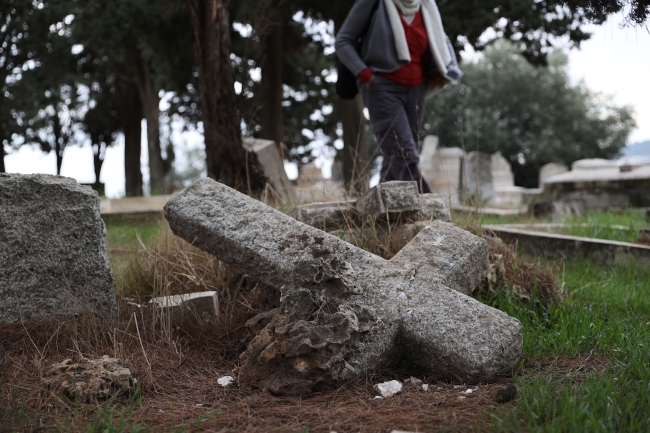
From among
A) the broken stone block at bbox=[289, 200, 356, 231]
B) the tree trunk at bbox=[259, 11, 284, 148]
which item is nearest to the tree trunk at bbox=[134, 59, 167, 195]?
the tree trunk at bbox=[259, 11, 284, 148]

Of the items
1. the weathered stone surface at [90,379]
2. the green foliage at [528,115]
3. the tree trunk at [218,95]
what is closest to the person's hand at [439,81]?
the tree trunk at [218,95]

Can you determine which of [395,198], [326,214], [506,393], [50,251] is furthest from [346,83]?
[506,393]

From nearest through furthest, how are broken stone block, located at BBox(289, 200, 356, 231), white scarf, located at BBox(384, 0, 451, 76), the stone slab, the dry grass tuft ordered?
the dry grass tuft, broken stone block, located at BBox(289, 200, 356, 231), white scarf, located at BBox(384, 0, 451, 76), the stone slab

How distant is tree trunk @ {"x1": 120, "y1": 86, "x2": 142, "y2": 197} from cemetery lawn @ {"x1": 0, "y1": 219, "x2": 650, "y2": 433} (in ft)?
48.4

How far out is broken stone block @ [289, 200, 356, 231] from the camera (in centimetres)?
401

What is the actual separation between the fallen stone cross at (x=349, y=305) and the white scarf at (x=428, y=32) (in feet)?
7.06

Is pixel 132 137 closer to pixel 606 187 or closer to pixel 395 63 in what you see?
pixel 606 187

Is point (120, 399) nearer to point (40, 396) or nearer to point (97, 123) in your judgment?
point (40, 396)

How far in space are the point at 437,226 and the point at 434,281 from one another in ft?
1.53

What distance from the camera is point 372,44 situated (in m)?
4.89

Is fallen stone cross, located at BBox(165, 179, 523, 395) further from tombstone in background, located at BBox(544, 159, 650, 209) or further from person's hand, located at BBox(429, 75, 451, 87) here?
tombstone in background, located at BBox(544, 159, 650, 209)

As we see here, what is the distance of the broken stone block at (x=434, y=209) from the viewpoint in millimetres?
4059

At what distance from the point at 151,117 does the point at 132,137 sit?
11.8ft

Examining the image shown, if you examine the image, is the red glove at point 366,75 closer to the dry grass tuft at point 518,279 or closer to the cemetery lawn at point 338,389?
the dry grass tuft at point 518,279
